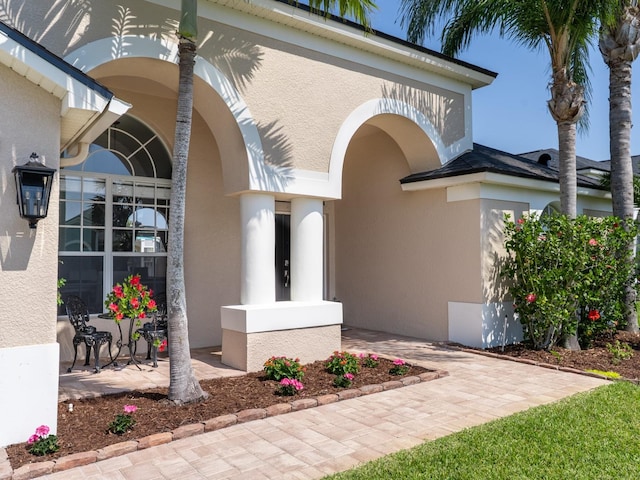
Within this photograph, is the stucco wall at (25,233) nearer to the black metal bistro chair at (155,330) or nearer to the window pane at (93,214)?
the black metal bistro chair at (155,330)

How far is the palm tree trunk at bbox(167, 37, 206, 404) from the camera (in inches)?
258

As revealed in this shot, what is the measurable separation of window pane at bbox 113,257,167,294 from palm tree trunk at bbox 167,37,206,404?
4.25m

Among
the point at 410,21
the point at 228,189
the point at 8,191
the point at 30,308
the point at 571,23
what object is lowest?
the point at 30,308

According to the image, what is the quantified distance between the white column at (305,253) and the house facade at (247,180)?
0.04 m

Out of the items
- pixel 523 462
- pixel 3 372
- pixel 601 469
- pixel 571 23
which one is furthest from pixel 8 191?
pixel 571 23

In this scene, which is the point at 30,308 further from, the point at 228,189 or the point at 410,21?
the point at 410,21

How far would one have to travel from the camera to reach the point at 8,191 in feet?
17.5

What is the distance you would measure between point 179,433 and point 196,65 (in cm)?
587

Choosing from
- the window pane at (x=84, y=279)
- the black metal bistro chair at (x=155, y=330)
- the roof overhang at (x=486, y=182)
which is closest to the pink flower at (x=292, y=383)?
the black metal bistro chair at (x=155, y=330)

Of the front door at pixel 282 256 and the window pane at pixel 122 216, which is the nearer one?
the window pane at pixel 122 216

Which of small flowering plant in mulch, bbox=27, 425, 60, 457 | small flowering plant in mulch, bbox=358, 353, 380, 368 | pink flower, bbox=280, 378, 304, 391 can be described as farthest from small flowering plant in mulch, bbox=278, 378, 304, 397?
small flowering plant in mulch, bbox=27, 425, 60, 457

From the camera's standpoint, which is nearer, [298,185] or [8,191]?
[8,191]

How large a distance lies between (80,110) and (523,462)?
6.17 metres

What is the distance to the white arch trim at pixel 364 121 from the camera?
389 inches
